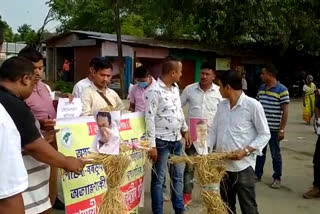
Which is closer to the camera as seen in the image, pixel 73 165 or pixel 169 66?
pixel 73 165

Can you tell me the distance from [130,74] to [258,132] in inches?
732

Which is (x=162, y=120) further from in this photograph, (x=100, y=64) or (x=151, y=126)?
(x=100, y=64)

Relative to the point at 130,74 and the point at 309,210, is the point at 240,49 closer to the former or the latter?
the point at 130,74

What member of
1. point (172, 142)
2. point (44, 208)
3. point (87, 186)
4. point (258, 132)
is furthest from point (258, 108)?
point (44, 208)

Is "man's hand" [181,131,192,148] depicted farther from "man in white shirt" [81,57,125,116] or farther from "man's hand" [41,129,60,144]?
"man's hand" [41,129,60,144]

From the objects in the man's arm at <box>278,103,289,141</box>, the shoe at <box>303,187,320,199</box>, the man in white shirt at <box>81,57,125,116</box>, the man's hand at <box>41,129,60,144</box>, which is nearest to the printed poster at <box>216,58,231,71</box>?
the man's arm at <box>278,103,289,141</box>

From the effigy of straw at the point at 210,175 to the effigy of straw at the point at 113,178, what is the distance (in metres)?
0.52

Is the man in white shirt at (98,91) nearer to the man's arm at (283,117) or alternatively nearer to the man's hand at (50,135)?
the man's hand at (50,135)

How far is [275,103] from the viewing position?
6410 millimetres

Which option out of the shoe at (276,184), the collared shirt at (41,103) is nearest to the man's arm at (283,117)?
the shoe at (276,184)

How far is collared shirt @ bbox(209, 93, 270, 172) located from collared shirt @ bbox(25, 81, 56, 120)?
1656 mm

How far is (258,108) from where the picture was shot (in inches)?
156

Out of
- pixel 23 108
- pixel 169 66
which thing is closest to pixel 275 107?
pixel 169 66

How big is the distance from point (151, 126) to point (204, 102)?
1.03 meters
